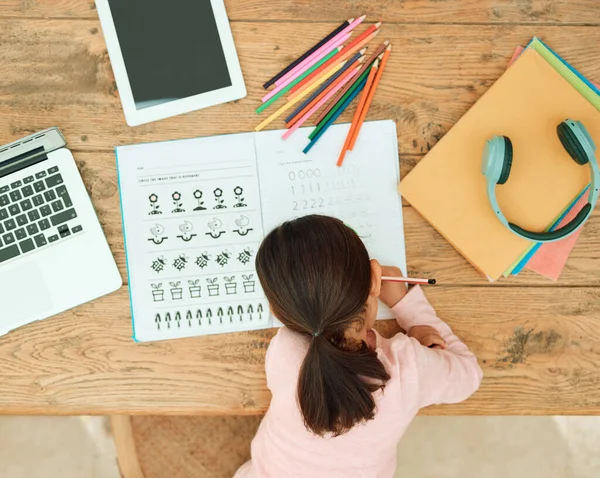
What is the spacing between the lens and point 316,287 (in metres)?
0.58

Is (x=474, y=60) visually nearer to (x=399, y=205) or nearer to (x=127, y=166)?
(x=399, y=205)

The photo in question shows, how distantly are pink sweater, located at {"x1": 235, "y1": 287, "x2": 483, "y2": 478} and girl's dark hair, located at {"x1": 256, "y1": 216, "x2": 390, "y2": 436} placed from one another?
65mm

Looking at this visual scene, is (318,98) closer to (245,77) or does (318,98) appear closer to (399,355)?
(245,77)

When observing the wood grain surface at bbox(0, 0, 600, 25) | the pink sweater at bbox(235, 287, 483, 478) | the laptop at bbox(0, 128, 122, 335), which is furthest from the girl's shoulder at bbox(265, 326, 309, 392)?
the wood grain surface at bbox(0, 0, 600, 25)

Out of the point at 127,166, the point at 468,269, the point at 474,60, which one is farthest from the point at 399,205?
the point at 127,166

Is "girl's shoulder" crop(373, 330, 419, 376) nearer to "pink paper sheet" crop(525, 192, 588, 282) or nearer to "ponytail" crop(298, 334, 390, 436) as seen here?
"ponytail" crop(298, 334, 390, 436)

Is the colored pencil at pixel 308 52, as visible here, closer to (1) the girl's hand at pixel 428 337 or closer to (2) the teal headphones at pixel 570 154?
(2) the teal headphones at pixel 570 154

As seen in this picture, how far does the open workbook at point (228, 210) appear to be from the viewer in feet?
2.52

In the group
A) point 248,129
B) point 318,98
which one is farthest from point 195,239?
point 318,98

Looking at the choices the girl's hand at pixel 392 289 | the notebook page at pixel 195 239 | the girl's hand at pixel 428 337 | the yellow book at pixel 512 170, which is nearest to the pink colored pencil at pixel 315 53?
the notebook page at pixel 195 239

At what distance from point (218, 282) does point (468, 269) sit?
391 millimetres

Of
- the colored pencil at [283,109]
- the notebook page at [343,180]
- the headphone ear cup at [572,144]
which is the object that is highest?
the headphone ear cup at [572,144]

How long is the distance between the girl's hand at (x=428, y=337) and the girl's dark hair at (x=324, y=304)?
0.42ft

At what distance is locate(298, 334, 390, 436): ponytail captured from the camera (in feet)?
1.93
